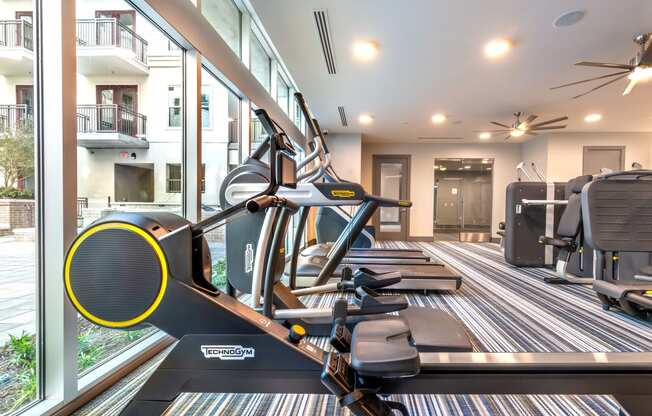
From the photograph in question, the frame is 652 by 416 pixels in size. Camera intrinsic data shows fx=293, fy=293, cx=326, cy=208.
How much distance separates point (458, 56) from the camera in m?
3.65

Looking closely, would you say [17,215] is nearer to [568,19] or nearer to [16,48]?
[16,48]

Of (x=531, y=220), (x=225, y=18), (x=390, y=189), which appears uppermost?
(x=225, y=18)

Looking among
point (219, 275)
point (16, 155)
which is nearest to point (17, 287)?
point (16, 155)

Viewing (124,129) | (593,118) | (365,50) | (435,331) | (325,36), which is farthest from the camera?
(593,118)

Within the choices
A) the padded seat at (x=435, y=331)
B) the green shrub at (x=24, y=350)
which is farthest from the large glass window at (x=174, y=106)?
the padded seat at (x=435, y=331)

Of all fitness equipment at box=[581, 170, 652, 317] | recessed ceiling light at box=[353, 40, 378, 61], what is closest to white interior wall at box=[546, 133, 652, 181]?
fitness equipment at box=[581, 170, 652, 317]

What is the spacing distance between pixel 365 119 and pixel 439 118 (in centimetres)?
156

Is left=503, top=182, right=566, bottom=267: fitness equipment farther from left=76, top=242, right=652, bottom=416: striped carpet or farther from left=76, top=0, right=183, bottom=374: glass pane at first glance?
left=76, top=0, right=183, bottom=374: glass pane

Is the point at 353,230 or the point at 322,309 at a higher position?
the point at 353,230

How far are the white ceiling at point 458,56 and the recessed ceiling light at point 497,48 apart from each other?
0.08m

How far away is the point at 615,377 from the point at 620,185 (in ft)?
7.31

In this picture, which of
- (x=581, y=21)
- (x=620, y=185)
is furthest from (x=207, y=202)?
(x=581, y=21)

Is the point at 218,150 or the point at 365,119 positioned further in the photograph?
the point at 365,119

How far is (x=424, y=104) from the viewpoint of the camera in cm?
545
